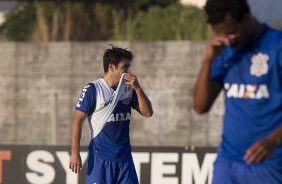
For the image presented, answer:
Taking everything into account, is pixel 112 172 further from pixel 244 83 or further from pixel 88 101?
pixel 244 83

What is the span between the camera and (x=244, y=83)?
5637 millimetres

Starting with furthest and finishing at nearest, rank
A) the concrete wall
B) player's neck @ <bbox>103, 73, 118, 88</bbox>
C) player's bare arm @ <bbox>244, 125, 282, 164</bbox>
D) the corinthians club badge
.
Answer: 1. the concrete wall
2. player's neck @ <bbox>103, 73, 118, 88</bbox>
3. the corinthians club badge
4. player's bare arm @ <bbox>244, 125, 282, 164</bbox>

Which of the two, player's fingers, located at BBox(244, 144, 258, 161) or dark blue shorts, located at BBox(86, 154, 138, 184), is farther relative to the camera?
dark blue shorts, located at BBox(86, 154, 138, 184)

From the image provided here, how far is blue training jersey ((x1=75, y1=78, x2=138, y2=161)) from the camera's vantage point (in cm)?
902

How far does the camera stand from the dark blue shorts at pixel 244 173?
5695 mm

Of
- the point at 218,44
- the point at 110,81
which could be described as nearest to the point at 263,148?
the point at 218,44

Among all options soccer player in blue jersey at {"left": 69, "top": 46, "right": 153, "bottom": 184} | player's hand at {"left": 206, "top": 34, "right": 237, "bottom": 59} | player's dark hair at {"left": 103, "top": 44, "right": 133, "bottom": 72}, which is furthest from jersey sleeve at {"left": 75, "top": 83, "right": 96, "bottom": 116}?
player's hand at {"left": 206, "top": 34, "right": 237, "bottom": 59}

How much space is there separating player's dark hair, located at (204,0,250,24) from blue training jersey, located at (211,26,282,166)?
225 millimetres

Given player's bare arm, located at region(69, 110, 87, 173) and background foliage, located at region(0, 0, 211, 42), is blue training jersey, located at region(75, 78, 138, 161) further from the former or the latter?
background foliage, located at region(0, 0, 211, 42)

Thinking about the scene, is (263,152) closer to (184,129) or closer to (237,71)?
(237,71)

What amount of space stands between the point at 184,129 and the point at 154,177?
6.73m

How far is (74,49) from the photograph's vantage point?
1919cm

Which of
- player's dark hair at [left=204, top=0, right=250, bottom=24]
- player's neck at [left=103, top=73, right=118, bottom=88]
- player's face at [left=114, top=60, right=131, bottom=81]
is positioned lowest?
player's neck at [left=103, top=73, right=118, bottom=88]

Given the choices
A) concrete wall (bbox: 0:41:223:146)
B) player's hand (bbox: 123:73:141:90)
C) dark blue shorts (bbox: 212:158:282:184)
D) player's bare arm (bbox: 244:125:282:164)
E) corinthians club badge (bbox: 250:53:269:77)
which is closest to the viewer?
player's bare arm (bbox: 244:125:282:164)
